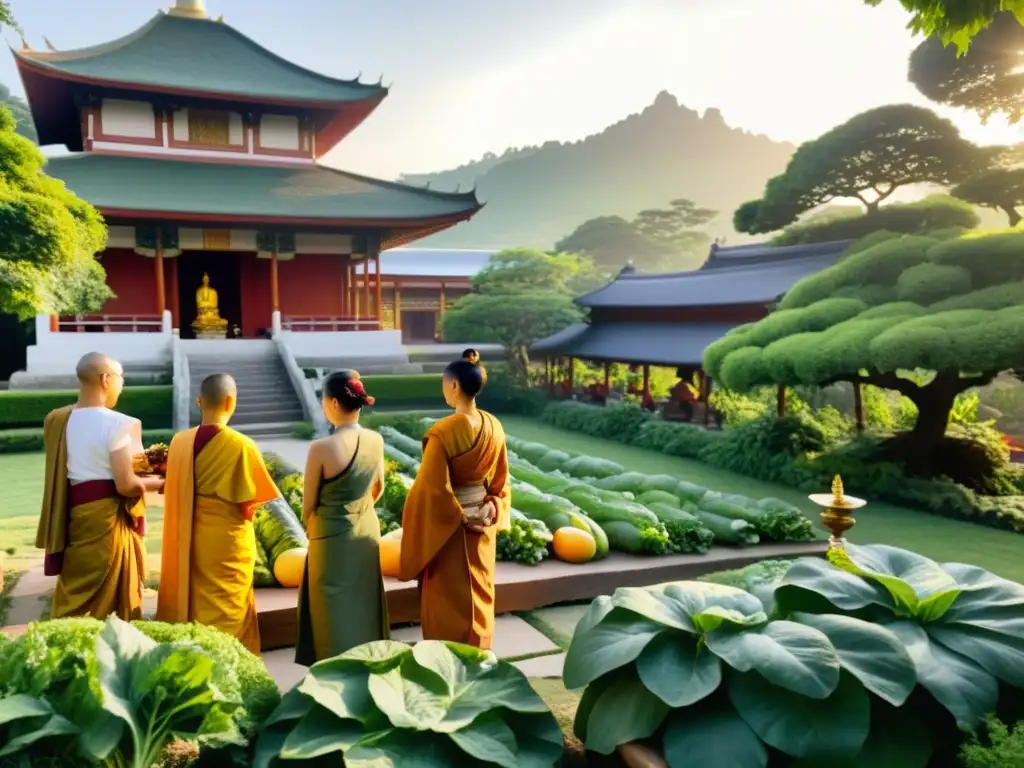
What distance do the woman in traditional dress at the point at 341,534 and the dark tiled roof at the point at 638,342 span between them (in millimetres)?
13462

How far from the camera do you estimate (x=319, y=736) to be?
221 cm

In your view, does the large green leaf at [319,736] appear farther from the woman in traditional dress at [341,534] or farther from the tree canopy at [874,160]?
the tree canopy at [874,160]

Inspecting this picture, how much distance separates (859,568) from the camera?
2.90 meters

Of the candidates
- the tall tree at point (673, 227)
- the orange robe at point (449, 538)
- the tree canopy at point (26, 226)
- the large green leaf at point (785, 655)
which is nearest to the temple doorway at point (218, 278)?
the tree canopy at point (26, 226)

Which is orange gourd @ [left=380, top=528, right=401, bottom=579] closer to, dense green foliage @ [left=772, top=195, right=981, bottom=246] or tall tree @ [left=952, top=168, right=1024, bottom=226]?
dense green foliage @ [left=772, top=195, right=981, bottom=246]

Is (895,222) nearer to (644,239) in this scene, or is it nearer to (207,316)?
(207,316)

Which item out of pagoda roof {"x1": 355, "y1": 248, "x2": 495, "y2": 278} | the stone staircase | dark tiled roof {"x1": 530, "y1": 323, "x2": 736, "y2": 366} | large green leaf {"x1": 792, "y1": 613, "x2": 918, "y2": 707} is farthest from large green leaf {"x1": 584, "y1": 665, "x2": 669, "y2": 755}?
pagoda roof {"x1": 355, "y1": 248, "x2": 495, "y2": 278}

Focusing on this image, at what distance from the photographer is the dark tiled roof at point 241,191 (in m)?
19.6

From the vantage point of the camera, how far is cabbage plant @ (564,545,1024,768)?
7.19ft

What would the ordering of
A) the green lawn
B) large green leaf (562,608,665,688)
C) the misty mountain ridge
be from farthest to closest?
the misty mountain ridge < the green lawn < large green leaf (562,608,665,688)

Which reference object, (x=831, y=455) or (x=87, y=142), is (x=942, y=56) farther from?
(x=87, y=142)

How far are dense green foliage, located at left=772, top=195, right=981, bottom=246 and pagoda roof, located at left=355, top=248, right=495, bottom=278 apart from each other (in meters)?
12.9

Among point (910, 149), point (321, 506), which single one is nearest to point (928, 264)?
point (321, 506)

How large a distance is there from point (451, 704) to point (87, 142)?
23964mm
